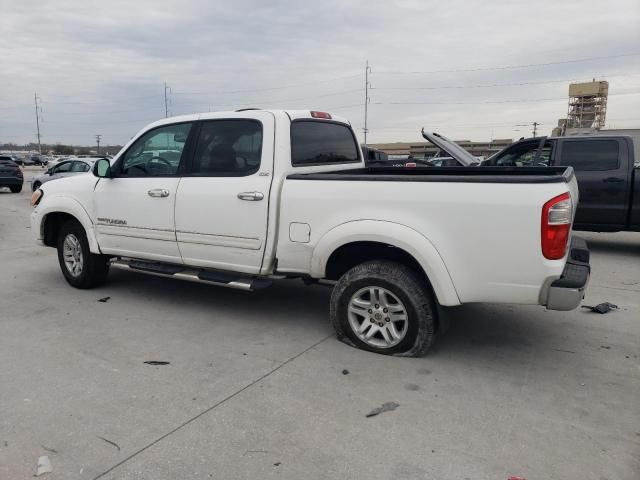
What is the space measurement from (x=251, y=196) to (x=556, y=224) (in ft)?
7.93

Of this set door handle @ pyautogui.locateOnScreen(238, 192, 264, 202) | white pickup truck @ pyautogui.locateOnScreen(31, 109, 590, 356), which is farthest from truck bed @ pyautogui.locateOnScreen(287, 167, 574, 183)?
door handle @ pyautogui.locateOnScreen(238, 192, 264, 202)

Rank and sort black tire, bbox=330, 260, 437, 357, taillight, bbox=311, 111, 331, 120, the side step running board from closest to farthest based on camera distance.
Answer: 1. black tire, bbox=330, 260, 437, 357
2. the side step running board
3. taillight, bbox=311, 111, 331, 120

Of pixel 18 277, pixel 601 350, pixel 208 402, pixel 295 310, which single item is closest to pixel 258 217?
pixel 295 310

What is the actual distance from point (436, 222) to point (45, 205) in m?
4.67

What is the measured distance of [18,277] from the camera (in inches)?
265

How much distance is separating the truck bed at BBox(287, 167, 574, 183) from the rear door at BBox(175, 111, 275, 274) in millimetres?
396

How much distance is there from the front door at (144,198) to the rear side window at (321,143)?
1.13 meters

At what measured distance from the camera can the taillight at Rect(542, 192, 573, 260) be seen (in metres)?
3.32

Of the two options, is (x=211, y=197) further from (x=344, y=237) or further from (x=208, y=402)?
(x=208, y=402)

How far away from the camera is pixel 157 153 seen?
17.3ft

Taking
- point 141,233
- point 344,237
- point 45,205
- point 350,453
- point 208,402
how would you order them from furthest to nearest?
point 45,205 → point 141,233 → point 344,237 → point 208,402 → point 350,453

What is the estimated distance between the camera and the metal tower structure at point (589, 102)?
76.4m

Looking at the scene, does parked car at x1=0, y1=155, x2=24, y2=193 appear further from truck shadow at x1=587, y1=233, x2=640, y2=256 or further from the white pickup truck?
truck shadow at x1=587, y1=233, x2=640, y2=256

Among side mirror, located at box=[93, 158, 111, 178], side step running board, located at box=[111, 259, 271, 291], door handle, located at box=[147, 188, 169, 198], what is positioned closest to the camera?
side step running board, located at box=[111, 259, 271, 291]
